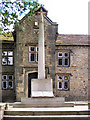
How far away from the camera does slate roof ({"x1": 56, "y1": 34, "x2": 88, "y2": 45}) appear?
21.0 meters

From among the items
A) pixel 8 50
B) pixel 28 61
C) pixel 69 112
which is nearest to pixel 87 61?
pixel 28 61

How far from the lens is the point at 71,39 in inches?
890

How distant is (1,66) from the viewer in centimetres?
2088

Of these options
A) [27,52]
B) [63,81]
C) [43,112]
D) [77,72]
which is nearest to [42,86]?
[43,112]

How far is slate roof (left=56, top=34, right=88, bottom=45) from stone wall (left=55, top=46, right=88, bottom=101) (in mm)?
418

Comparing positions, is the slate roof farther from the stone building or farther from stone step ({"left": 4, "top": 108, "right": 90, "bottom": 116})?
stone step ({"left": 4, "top": 108, "right": 90, "bottom": 116})

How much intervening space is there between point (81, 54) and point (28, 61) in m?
5.59

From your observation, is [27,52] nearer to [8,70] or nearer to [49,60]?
[49,60]

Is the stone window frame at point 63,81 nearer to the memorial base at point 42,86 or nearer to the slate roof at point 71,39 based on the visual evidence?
the slate roof at point 71,39

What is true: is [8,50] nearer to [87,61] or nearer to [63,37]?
[63,37]

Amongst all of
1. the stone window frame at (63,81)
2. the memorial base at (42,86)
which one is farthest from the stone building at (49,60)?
the memorial base at (42,86)

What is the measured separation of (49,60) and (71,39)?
446 centimetres

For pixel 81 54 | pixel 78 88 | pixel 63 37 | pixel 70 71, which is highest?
pixel 63 37

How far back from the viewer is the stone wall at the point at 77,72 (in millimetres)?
20547
